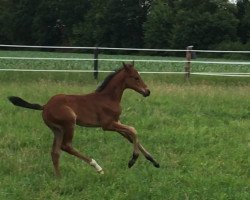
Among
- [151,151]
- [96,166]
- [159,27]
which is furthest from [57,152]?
[159,27]

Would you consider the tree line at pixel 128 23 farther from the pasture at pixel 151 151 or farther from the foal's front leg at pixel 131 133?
the foal's front leg at pixel 131 133

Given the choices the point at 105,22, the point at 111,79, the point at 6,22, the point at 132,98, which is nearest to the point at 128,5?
the point at 105,22

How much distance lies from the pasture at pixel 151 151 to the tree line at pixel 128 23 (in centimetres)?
3586

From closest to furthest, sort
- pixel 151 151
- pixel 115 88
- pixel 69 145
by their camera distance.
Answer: pixel 69 145, pixel 115 88, pixel 151 151

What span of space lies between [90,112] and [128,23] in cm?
5240

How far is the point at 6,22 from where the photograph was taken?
→ 6375 cm

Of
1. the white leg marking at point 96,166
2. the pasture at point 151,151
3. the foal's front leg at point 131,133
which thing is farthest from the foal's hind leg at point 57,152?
the foal's front leg at point 131,133

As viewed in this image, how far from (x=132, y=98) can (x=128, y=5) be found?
1946 inches

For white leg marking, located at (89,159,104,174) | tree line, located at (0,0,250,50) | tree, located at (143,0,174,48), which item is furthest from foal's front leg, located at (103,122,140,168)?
tree, located at (143,0,174,48)

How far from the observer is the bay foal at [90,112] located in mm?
5316

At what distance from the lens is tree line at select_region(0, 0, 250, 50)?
46.9m

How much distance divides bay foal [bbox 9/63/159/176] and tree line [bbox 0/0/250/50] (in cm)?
3947

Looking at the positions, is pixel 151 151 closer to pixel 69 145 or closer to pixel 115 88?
pixel 115 88

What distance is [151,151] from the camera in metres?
6.50
